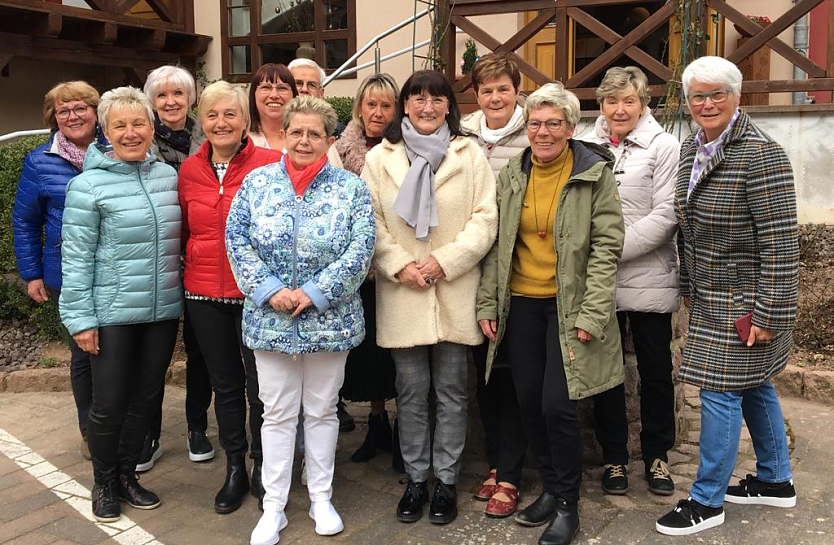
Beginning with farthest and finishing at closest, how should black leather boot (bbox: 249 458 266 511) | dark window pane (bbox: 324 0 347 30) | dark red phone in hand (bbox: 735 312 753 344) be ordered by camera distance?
dark window pane (bbox: 324 0 347 30)
black leather boot (bbox: 249 458 266 511)
dark red phone in hand (bbox: 735 312 753 344)

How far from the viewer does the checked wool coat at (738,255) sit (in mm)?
3375

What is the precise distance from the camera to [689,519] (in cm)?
362

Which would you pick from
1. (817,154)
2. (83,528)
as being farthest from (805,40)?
(83,528)

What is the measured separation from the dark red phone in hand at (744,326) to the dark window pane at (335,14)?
9226 millimetres

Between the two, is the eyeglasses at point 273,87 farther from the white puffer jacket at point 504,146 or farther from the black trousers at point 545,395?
the black trousers at point 545,395

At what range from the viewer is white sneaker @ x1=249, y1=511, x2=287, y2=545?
3.62m

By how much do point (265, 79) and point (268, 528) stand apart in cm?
226

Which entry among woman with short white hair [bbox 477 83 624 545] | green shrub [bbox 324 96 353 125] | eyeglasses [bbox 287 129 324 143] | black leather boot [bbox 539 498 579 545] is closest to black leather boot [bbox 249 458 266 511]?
woman with short white hair [bbox 477 83 624 545]

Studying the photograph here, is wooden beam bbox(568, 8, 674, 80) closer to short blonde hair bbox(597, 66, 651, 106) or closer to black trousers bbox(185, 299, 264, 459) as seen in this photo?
short blonde hair bbox(597, 66, 651, 106)

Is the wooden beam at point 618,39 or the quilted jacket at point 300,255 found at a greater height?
the wooden beam at point 618,39

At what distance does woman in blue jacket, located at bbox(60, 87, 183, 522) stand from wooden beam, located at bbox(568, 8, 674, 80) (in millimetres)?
4968

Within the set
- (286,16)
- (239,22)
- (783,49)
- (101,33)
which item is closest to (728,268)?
(783,49)

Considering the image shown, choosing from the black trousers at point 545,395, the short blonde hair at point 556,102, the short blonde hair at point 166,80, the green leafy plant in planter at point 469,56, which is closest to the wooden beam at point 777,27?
the green leafy plant in planter at point 469,56

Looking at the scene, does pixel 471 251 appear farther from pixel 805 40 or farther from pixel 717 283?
pixel 805 40
